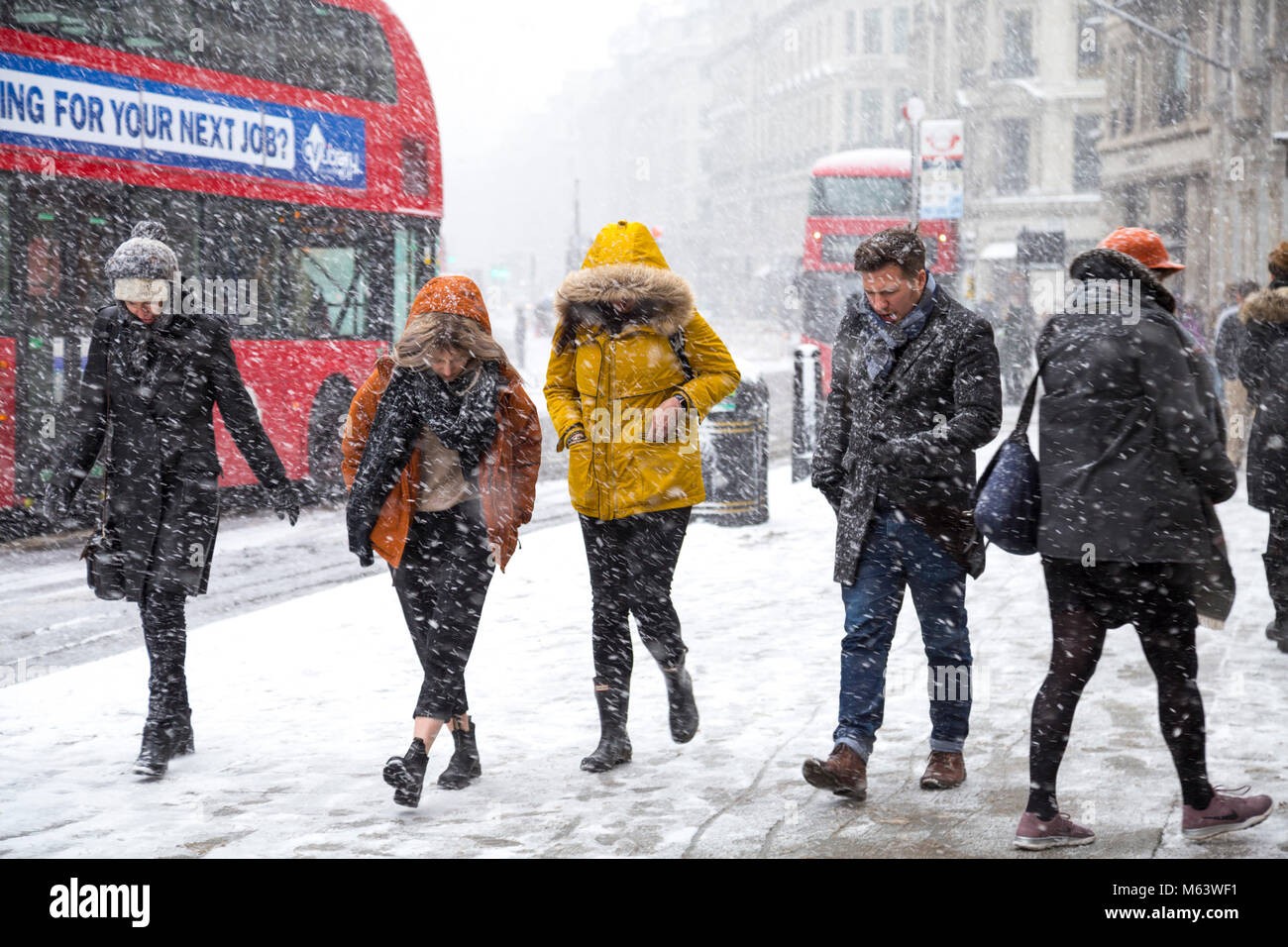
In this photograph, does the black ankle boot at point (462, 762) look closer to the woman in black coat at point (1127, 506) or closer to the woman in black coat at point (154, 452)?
the woman in black coat at point (154, 452)

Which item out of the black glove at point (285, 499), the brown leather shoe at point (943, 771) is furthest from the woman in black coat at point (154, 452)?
the brown leather shoe at point (943, 771)

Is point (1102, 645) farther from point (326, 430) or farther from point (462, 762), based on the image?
point (326, 430)

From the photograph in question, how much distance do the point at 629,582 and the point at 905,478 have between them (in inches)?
40.6

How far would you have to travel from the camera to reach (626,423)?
5.25 meters

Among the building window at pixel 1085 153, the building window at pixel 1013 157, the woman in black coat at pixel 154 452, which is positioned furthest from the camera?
the building window at pixel 1013 157

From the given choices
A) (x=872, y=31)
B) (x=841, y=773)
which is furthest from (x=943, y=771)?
(x=872, y=31)

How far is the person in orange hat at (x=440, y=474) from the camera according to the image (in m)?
4.93

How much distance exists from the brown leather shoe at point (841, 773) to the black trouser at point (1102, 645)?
2.06ft

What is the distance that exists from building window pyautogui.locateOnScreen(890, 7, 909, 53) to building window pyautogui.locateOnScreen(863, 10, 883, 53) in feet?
1.96

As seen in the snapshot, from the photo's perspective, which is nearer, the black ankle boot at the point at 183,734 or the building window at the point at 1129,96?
the black ankle boot at the point at 183,734

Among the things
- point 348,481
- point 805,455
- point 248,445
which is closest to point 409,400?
point 348,481

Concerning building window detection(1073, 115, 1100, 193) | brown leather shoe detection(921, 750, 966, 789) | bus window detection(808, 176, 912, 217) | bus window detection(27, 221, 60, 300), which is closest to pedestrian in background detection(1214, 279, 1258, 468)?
brown leather shoe detection(921, 750, 966, 789)

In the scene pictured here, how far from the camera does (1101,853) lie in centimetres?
431

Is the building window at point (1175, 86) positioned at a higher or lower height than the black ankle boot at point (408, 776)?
higher
